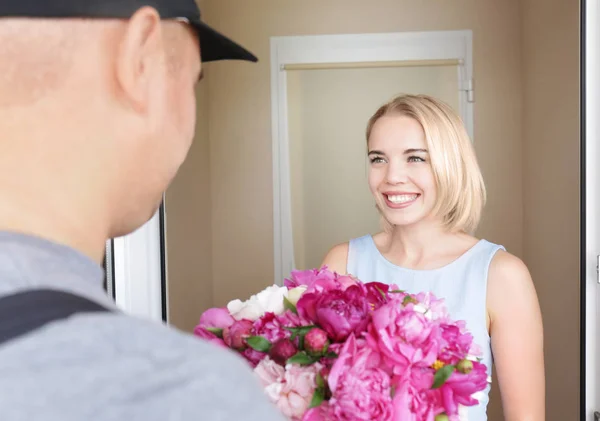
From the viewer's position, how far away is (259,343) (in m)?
0.72

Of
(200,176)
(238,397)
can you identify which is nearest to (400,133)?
(238,397)

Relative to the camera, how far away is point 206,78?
3164mm

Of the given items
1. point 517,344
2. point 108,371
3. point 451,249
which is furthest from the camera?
point 451,249

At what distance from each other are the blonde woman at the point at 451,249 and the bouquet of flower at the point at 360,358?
0.73 m

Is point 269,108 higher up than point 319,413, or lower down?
higher up

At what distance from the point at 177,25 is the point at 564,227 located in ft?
7.31

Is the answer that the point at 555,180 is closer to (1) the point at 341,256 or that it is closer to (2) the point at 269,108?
(1) the point at 341,256

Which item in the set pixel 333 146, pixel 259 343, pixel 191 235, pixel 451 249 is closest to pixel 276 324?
pixel 259 343

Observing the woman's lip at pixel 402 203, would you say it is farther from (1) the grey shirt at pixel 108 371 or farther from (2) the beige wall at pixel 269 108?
(2) the beige wall at pixel 269 108

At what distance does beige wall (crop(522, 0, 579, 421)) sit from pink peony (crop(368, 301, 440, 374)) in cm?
171

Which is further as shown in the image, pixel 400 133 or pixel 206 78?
pixel 206 78

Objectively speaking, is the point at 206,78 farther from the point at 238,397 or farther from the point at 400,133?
the point at 238,397

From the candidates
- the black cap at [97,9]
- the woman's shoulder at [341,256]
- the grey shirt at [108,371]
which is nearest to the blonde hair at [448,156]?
the woman's shoulder at [341,256]

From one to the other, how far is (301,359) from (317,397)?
5 cm
